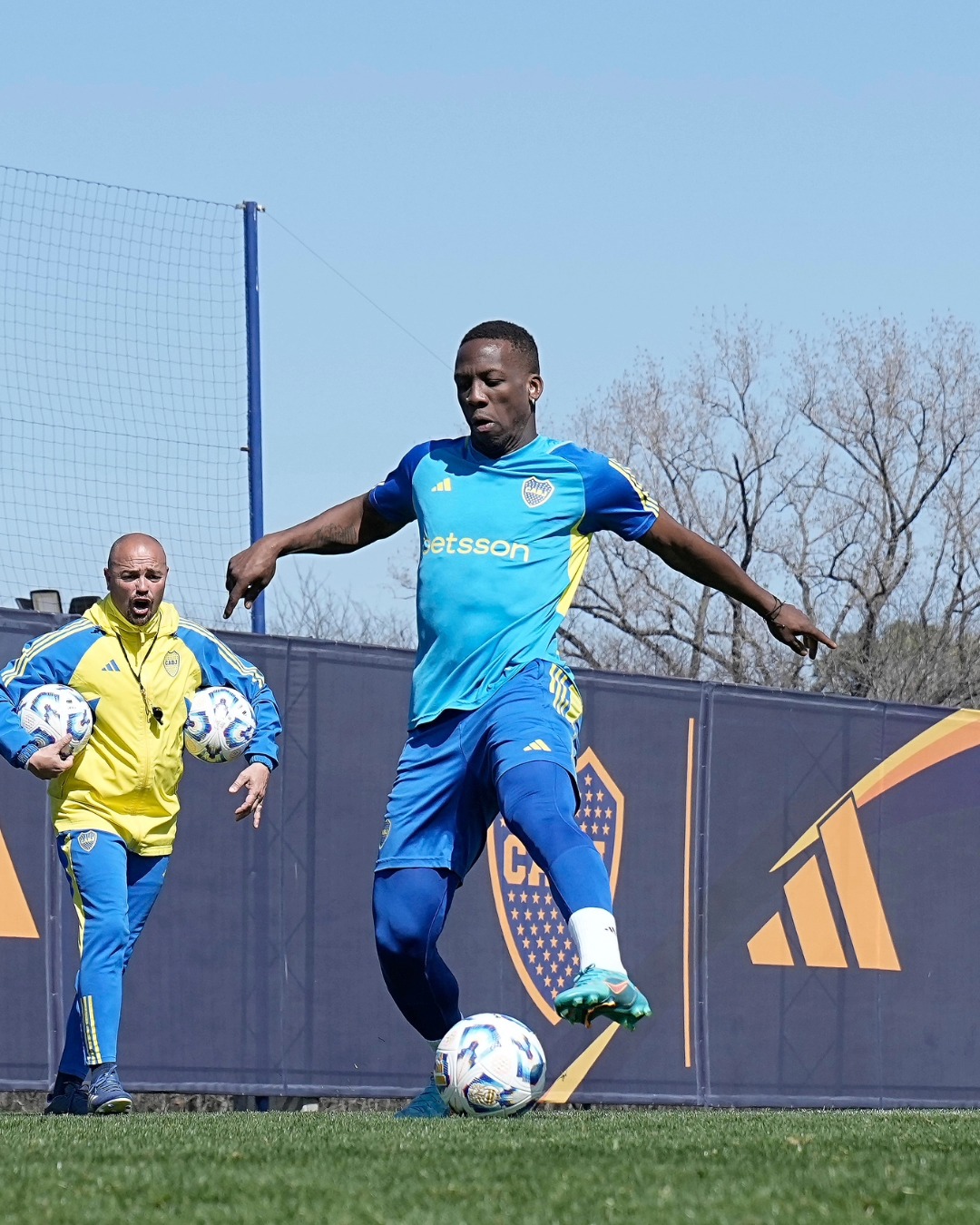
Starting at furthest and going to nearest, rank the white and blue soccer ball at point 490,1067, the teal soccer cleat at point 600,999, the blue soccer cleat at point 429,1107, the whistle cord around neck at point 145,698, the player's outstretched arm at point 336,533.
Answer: the whistle cord around neck at point 145,698
the player's outstretched arm at point 336,533
the blue soccer cleat at point 429,1107
the white and blue soccer ball at point 490,1067
the teal soccer cleat at point 600,999

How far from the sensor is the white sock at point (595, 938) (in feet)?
16.0

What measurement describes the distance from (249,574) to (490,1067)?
1732 millimetres

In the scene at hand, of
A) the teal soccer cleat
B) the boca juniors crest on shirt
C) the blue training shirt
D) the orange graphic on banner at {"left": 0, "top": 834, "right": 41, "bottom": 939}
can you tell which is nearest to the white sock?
the teal soccer cleat

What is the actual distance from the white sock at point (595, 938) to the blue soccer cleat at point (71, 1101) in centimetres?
272

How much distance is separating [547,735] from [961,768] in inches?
273

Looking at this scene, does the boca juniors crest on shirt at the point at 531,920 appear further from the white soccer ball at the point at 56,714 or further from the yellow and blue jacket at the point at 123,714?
the white soccer ball at the point at 56,714

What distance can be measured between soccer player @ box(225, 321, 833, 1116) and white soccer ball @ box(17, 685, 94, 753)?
1.33m

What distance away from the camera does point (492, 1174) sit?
3770 mm

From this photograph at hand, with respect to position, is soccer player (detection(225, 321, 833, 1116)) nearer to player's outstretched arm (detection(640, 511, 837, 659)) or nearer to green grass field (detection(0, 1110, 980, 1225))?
player's outstretched arm (detection(640, 511, 837, 659))

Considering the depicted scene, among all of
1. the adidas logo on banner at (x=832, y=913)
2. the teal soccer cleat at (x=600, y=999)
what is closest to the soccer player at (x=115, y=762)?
the teal soccer cleat at (x=600, y=999)

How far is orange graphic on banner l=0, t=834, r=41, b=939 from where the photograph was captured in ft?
29.0

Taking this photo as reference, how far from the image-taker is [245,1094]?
948 centimetres

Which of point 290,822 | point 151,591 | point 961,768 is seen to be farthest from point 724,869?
point 151,591

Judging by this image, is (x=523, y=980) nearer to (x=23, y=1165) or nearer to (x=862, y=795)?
(x=862, y=795)
